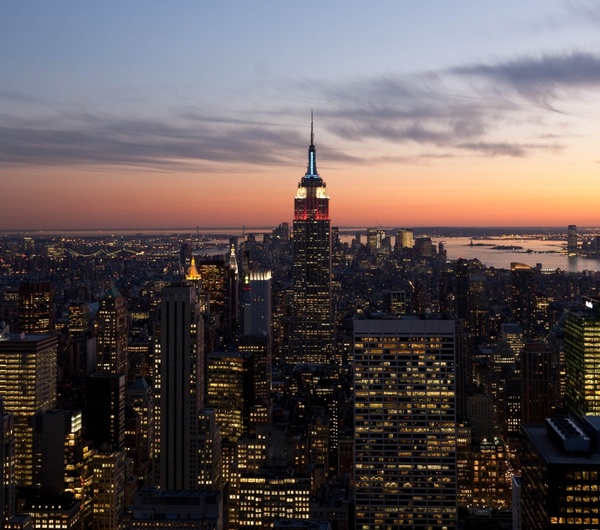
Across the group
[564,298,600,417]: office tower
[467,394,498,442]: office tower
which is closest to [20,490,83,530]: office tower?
[564,298,600,417]: office tower

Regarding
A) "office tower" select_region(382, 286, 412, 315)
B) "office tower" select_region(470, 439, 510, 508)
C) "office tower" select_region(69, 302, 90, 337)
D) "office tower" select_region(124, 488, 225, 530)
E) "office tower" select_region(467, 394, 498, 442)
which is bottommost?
"office tower" select_region(470, 439, 510, 508)

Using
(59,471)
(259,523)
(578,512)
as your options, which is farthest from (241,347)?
(578,512)

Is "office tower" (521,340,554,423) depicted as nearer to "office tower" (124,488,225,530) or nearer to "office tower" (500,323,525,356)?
"office tower" (500,323,525,356)

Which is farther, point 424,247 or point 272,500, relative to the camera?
point 424,247

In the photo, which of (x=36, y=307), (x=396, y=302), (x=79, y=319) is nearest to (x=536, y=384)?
(x=396, y=302)

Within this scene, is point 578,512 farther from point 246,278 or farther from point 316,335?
point 246,278

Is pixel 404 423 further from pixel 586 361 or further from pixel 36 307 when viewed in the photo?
pixel 36 307

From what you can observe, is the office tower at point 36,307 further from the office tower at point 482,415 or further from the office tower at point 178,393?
the office tower at point 482,415
